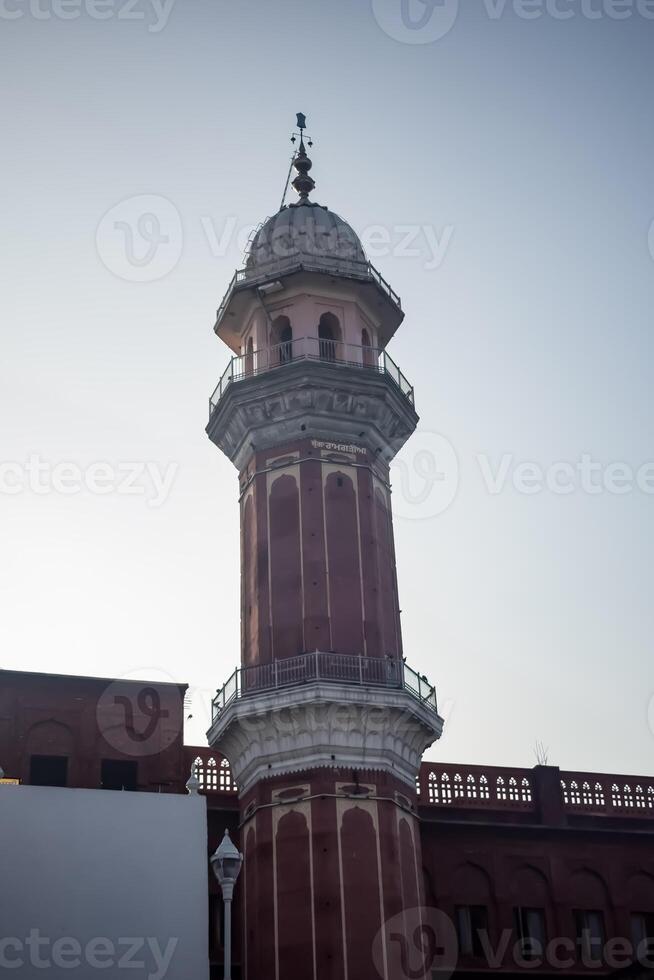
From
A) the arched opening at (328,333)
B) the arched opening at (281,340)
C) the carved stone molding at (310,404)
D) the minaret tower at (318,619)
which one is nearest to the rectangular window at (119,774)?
the minaret tower at (318,619)

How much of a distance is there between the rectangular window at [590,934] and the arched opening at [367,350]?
1762cm

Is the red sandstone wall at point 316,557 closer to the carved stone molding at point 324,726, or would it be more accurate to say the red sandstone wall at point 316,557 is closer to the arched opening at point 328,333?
the carved stone molding at point 324,726

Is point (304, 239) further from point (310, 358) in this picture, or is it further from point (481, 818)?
point (481, 818)

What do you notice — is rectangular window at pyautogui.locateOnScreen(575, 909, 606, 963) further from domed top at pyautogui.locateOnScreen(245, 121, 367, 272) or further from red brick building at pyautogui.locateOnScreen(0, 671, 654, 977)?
domed top at pyautogui.locateOnScreen(245, 121, 367, 272)

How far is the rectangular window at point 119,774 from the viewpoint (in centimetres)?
3781

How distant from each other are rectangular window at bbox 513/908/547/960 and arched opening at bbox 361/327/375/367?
55.0ft

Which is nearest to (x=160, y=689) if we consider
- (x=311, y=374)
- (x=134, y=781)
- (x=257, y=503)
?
(x=134, y=781)

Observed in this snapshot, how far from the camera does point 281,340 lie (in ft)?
132

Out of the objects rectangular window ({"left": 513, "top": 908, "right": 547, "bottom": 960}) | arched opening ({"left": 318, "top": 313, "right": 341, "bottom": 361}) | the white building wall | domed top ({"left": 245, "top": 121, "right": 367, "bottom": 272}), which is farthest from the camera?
domed top ({"left": 245, "top": 121, "right": 367, "bottom": 272})

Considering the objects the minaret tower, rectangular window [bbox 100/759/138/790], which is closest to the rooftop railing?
the minaret tower

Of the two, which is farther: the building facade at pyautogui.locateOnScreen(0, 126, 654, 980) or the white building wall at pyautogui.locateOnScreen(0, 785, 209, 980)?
the building facade at pyautogui.locateOnScreen(0, 126, 654, 980)

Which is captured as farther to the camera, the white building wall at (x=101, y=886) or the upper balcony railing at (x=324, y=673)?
the upper balcony railing at (x=324, y=673)

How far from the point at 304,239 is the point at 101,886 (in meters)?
21.8

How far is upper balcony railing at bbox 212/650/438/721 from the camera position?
1332 inches
